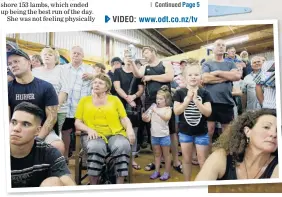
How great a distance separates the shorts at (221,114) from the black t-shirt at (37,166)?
0.68 m

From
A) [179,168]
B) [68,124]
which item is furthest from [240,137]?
[68,124]

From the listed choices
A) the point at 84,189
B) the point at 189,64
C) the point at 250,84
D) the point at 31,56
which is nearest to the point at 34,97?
the point at 31,56

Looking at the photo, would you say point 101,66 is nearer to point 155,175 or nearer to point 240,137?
point 155,175

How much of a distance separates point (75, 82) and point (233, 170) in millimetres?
791

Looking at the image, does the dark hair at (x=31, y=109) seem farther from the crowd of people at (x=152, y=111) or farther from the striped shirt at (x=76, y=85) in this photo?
the striped shirt at (x=76, y=85)

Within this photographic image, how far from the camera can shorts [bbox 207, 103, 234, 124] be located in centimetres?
133

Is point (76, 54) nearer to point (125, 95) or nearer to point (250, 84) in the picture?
point (125, 95)

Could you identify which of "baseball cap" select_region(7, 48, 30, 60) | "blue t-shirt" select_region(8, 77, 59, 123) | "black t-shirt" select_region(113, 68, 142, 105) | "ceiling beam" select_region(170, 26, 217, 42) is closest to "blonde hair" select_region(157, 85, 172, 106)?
"black t-shirt" select_region(113, 68, 142, 105)

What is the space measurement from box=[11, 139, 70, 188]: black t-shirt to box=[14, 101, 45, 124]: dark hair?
11 cm

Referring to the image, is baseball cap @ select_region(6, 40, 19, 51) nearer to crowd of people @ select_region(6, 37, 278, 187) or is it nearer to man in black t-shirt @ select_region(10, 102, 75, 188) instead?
crowd of people @ select_region(6, 37, 278, 187)

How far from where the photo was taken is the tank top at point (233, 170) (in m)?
1.31

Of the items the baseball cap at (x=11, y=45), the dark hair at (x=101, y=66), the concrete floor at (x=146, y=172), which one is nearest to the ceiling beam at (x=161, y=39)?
the dark hair at (x=101, y=66)

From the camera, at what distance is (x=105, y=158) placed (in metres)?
1.31

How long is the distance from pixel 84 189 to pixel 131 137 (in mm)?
302
